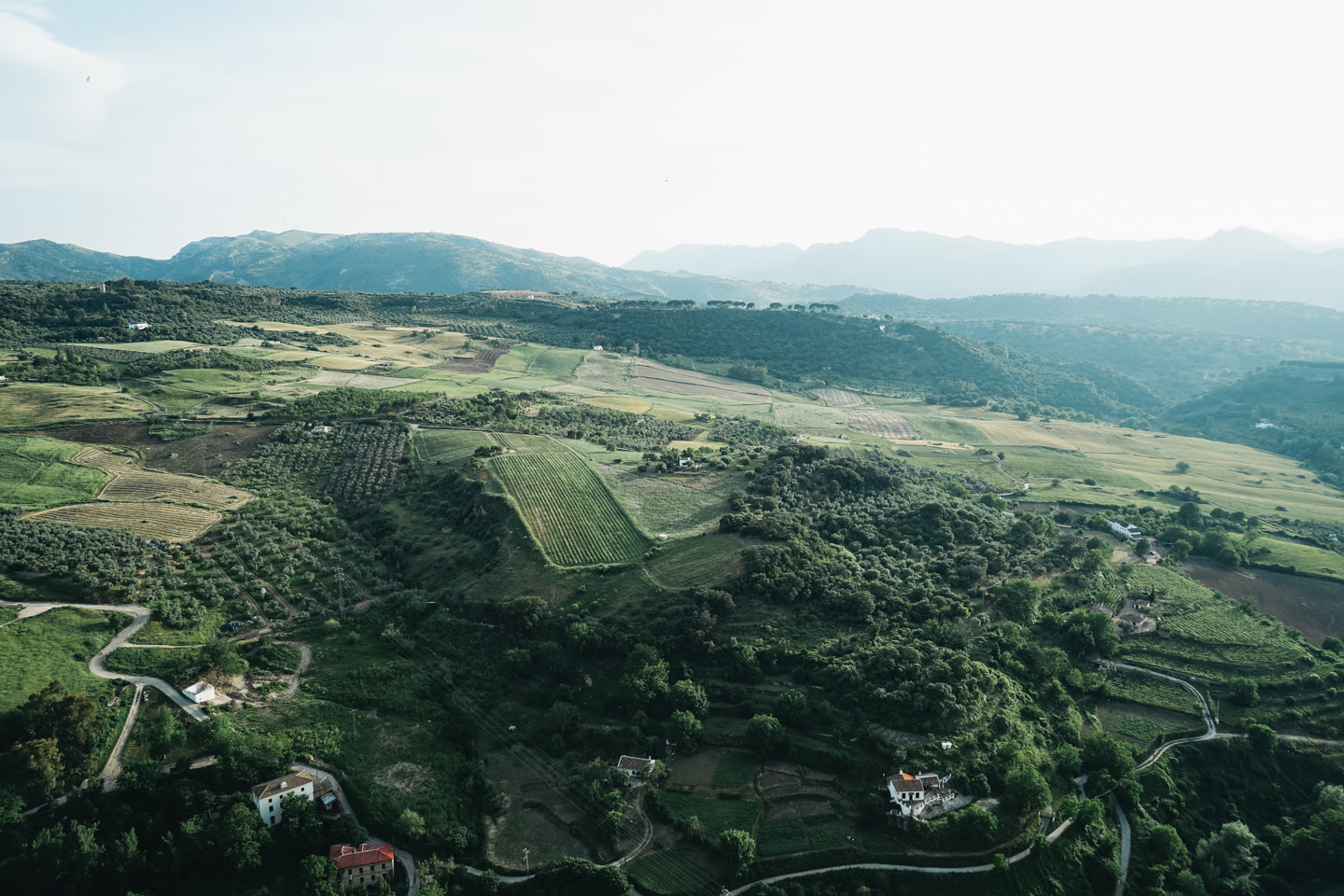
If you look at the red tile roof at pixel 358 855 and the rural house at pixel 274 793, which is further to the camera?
the rural house at pixel 274 793

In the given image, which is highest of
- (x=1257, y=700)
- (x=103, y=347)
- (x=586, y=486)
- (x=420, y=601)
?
(x=103, y=347)

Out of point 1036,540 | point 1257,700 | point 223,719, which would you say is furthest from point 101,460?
point 1257,700

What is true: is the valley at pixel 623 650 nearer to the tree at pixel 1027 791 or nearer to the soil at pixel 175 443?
the tree at pixel 1027 791

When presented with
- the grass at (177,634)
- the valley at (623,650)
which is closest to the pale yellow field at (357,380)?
the valley at (623,650)

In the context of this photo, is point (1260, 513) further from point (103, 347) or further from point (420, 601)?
point (103, 347)

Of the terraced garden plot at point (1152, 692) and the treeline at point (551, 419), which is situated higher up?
the treeline at point (551, 419)

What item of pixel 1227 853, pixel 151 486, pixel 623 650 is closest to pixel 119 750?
pixel 623 650
